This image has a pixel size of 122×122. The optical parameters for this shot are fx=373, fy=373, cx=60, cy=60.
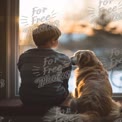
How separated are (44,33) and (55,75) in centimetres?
20

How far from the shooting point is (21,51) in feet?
5.79

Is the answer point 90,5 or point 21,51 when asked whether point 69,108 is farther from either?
point 90,5

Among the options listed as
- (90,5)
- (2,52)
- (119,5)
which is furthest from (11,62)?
(119,5)

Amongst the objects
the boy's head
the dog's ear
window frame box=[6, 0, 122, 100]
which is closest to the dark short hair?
the boy's head

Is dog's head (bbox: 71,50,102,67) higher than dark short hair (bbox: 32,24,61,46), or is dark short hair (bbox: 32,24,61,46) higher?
dark short hair (bbox: 32,24,61,46)

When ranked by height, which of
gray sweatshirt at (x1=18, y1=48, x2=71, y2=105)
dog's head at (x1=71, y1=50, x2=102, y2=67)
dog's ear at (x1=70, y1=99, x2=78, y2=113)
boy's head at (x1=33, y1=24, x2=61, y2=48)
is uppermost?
boy's head at (x1=33, y1=24, x2=61, y2=48)

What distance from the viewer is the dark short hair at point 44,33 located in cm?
168

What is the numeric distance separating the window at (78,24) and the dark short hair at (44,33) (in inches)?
1.8

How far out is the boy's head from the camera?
5.51 ft

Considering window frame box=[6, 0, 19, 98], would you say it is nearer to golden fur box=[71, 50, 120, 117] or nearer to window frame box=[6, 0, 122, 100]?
window frame box=[6, 0, 122, 100]

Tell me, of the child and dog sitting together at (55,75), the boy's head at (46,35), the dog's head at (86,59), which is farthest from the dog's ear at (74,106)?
the boy's head at (46,35)

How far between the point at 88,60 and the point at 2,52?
1.36 feet

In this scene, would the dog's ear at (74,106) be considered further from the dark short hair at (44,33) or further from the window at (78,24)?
the dark short hair at (44,33)

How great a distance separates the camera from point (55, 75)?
5.61ft
